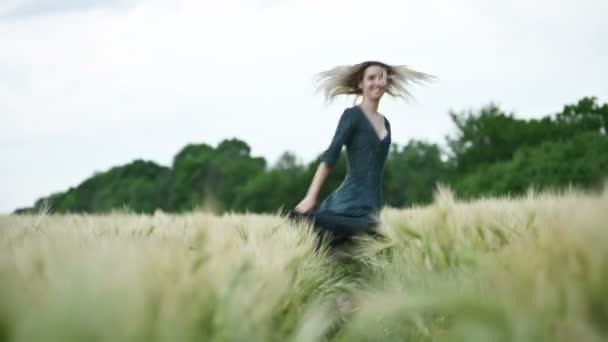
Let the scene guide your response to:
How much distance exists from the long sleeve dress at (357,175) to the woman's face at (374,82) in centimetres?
20

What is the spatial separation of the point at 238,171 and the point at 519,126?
43.5ft

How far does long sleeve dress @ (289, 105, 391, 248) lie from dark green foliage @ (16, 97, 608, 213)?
1550 cm

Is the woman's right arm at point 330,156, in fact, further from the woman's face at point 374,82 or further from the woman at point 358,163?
the woman's face at point 374,82

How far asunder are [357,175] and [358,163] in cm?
7

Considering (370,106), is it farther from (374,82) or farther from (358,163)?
(358,163)

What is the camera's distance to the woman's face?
4.36 metres

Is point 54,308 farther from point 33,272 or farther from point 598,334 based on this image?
point 598,334

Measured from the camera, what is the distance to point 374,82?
14.3 ft

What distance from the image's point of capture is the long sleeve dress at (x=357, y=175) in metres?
4.10

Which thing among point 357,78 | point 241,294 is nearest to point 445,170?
point 357,78

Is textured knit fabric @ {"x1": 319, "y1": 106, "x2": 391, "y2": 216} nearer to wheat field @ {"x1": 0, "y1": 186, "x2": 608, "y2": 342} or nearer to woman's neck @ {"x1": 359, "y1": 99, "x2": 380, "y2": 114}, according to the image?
woman's neck @ {"x1": 359, "y1": 99, "x2": 380, "y2": 114}

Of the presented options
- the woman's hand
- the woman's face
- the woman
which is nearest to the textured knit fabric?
the woman

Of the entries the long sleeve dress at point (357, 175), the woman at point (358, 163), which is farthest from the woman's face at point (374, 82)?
the long sleeve dress at point (357, 175)

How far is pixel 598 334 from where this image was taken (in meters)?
1.29
